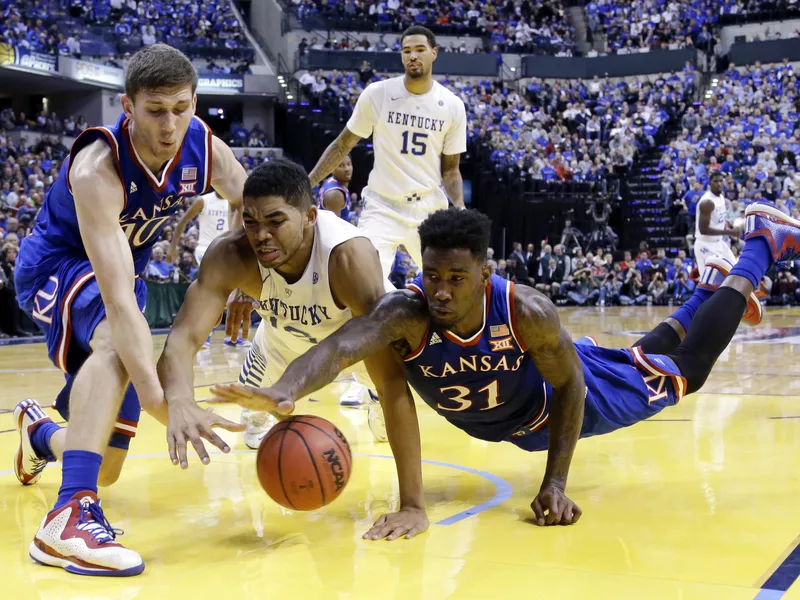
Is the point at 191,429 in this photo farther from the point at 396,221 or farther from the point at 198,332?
the point at 396,221

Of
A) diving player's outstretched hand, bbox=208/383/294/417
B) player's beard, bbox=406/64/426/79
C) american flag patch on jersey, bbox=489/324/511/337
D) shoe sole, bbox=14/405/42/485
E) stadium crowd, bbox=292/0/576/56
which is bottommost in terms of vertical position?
A: shoe sole, bbox=14/405/42/485

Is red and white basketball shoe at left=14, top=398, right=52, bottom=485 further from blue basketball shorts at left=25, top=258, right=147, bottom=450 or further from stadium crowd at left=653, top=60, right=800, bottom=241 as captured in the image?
stadium crowd at left=653, top=60, right=800, bottom=241

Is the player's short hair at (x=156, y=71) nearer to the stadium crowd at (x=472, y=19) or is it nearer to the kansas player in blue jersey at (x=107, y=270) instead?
the kansas player in blue jersey at (x=107, y=270)

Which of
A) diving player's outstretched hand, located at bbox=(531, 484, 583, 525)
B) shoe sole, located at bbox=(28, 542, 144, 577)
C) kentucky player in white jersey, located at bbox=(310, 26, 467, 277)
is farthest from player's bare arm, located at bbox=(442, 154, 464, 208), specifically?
shoe sole, located at bbox=(28, 542, 144, 577)

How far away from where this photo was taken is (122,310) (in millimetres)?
3346

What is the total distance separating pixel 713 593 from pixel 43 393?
19.9 feet

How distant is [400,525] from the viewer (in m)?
3.53

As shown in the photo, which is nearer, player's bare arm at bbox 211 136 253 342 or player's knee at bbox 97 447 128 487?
player's knee at bbox 97 447 128 487

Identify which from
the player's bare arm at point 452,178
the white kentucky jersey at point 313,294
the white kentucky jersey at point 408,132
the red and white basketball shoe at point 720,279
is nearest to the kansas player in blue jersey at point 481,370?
the white kentucky jersey at point 313,294

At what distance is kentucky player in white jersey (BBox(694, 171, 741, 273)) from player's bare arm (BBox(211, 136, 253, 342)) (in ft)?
29.3

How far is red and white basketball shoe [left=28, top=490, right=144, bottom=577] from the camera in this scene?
3.08 meters

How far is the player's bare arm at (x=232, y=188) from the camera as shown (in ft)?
13.3

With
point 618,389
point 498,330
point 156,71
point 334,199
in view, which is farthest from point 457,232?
point 334,199

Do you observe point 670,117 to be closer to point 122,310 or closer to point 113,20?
point 113,20
